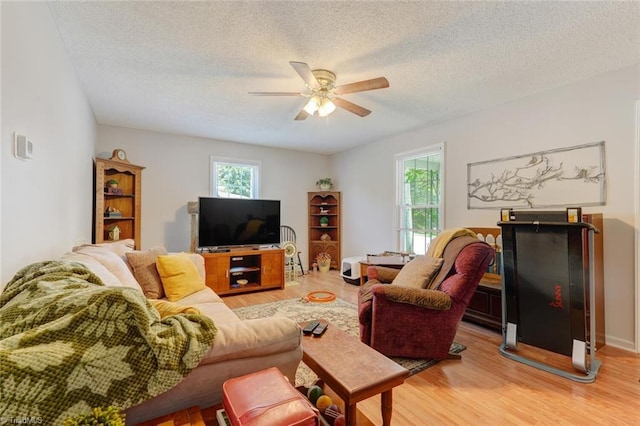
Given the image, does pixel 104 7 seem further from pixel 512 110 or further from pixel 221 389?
pixel 512 110

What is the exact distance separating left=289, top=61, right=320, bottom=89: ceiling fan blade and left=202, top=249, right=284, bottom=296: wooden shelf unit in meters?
2.80

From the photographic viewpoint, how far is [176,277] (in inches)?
100

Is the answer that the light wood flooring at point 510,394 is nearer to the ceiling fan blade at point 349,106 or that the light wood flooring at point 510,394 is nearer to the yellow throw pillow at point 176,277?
the yellow throw pillow at point 176,277

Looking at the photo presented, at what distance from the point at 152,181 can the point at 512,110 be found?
16.3 feet

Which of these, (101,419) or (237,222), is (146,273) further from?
(101,419)

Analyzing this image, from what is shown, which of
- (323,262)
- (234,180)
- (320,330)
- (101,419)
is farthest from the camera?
(323,262)

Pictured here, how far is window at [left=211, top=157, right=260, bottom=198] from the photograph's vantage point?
493cm

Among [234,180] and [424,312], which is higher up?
[234,180]

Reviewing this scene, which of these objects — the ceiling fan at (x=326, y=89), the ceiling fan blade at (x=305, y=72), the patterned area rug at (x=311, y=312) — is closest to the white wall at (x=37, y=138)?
the ceiling fan at (x=326, y=89)

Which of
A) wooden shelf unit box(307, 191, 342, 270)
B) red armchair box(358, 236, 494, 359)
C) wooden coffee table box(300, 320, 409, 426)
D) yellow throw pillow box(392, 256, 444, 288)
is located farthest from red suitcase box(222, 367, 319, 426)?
wooden shelf unit box(307, 191, 342, 270)

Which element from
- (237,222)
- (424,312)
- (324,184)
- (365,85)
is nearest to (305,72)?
(365,85)

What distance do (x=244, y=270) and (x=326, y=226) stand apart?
209 centimetres

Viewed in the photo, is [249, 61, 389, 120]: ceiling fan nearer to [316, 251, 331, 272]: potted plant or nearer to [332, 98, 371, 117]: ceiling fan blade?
[332, 98, 371, 117]: ceiling fan blade

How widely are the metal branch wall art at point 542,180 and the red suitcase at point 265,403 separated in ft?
10.6
